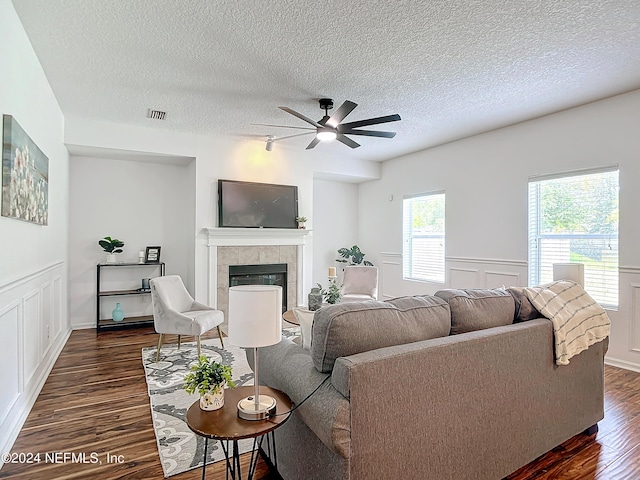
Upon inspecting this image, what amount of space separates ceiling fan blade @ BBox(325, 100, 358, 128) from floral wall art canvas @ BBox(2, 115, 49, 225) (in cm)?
234

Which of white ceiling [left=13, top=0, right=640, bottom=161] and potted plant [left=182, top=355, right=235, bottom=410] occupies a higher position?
white ceiling [left=13, top=0, right=640, bottom=161]

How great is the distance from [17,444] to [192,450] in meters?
1.10

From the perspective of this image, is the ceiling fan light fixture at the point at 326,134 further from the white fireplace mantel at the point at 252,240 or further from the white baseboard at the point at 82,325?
the white baseboard at the point at 82,325

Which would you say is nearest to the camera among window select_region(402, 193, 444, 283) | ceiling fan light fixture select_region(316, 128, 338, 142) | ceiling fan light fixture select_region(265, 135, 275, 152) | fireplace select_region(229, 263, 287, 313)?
ceiling fan light fixture select_region(316, 128, 338, 142)

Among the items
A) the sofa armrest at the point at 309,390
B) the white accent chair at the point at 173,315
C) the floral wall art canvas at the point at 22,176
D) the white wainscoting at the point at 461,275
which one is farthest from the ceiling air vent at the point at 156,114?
the white wainscoting at the point at 461,275

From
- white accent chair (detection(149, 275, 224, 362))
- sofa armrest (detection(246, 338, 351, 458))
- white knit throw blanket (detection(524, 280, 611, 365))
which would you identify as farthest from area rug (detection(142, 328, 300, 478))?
white knit throw blanket (detection(524, 280, 611, 365))

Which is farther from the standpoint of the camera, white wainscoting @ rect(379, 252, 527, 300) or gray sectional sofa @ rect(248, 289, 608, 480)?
white wainscoting @ rect(379, 252, 527, 300)

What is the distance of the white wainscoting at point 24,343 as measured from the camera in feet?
7.15

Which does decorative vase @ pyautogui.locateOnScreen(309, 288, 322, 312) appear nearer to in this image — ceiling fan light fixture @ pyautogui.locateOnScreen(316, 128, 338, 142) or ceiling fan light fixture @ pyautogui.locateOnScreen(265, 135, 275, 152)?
ceiling fan light fixture @ pyautogui.locateOnScreen(316, 128, 338, 142)

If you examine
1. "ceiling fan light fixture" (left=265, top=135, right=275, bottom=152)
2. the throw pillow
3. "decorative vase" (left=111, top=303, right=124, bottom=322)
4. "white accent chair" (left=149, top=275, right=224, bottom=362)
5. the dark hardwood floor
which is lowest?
the dark hardwood floor

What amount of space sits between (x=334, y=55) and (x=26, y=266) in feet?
9.18

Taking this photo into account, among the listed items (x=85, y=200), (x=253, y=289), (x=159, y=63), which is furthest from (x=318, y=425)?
(x=85, y=200)

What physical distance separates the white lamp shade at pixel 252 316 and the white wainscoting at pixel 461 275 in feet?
13.2

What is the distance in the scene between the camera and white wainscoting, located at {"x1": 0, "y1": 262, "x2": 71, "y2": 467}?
2.18 metres
